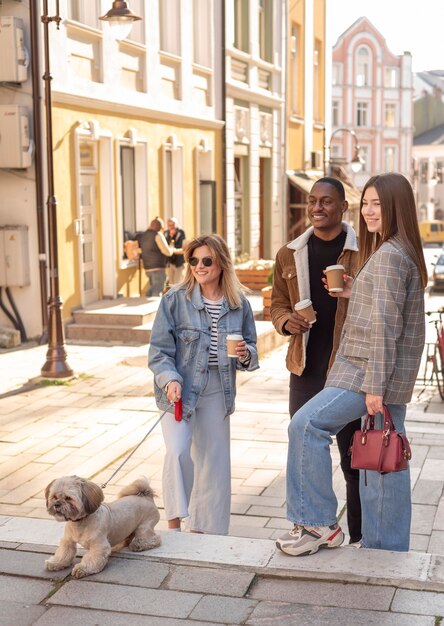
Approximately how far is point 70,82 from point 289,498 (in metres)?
11.3

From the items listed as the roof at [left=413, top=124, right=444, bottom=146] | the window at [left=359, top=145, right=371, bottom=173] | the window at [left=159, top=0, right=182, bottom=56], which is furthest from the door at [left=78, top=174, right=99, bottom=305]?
the roof at [left=413, top=124, right=444, bottom=146]

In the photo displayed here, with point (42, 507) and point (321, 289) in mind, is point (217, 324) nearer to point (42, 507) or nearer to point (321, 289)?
point (321, 289)

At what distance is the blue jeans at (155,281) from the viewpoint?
55.0 ft

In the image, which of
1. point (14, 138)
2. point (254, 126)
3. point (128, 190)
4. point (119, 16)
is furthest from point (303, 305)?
point (254, 126)

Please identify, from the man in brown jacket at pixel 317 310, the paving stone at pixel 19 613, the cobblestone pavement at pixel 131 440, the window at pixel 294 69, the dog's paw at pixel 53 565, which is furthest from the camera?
the window at pixel 294 69

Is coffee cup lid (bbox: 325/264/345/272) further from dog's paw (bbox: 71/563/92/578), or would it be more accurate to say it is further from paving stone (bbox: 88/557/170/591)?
dog's paw (bbox: 71/563/92/578)

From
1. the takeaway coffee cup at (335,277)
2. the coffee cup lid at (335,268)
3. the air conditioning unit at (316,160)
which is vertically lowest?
the takeaway coffee cup at (335,277)

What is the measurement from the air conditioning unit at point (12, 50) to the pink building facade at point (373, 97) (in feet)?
168

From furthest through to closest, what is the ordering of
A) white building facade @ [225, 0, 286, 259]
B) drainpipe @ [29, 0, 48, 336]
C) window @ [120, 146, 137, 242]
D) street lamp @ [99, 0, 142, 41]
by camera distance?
1. white building facade @ [225, 0, 286, 259]
2. window @ [120, 146, 137, 242]
3. drainpipe @ [29, 0, 48, 336]
4. street lamp @ [99, 0, 142, 41]

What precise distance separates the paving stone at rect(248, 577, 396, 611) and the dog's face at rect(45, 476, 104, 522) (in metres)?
0.84

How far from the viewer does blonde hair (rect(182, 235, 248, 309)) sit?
5496 mm

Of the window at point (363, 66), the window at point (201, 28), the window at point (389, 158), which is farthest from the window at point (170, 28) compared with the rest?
the window at point (363, 66)

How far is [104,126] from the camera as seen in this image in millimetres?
16250

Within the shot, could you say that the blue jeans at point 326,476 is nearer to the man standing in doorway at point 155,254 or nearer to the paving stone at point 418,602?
the paving stone at point 418,602
